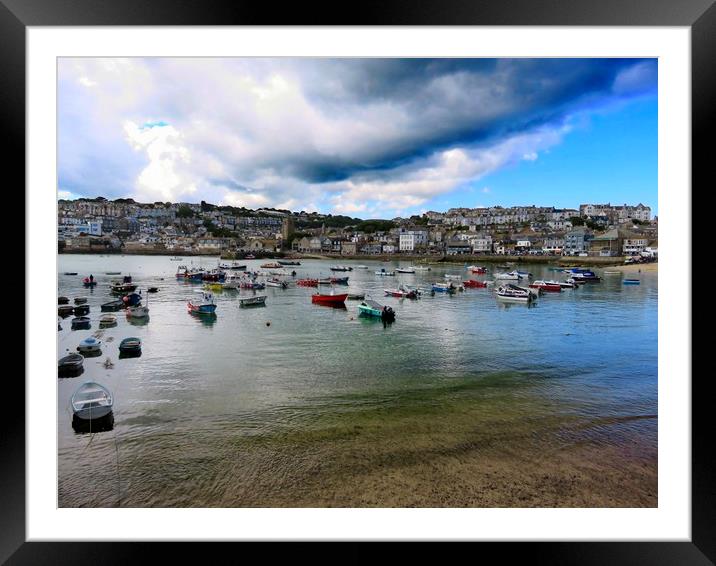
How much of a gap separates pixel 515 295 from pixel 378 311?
5604 millimetres

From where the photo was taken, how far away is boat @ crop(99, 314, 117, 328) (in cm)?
812

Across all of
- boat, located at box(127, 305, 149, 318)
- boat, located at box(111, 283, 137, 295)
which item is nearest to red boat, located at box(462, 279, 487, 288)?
boat, located at box(127, 305, 149, 318)

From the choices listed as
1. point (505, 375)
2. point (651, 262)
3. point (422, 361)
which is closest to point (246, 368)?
point (422, 361)

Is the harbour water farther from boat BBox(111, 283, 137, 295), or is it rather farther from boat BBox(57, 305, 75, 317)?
boat BBox(111, 283, 137, 295)

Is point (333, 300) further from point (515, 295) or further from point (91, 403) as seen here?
point (91, 403)

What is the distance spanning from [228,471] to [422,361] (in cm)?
365

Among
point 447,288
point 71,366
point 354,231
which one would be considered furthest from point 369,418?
point 354,231

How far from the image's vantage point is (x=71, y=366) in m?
4.96

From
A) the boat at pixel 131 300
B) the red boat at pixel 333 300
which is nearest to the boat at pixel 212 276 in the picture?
the boat at pixel 131 300

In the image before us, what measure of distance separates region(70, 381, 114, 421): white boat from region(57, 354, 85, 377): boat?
1.88m

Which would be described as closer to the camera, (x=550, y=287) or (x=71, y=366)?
(x=71, y=366)
